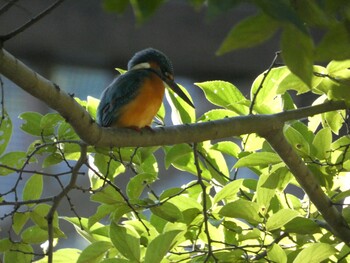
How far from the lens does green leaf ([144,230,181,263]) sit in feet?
3.97

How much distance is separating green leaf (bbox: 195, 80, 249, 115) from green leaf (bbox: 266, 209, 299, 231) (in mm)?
236

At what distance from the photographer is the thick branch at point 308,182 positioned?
1267 millimetres

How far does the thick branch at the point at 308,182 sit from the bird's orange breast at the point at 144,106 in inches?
19.6

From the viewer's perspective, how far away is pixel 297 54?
55 centimetres

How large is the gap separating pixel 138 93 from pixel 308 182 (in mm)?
672

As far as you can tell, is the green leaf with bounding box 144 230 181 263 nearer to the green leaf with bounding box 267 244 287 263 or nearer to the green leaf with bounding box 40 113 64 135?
the green leaf with bounding box 267 244 287 263

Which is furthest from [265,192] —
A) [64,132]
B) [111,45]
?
[111,45]

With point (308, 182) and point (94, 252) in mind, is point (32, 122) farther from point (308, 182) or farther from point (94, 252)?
point (308, 182)

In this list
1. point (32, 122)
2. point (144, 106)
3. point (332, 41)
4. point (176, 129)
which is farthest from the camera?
point (144, 106)

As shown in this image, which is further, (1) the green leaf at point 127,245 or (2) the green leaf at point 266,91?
(2) the green leaf at point 266,91

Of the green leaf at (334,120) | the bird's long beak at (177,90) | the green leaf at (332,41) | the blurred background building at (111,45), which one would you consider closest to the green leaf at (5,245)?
the bird's long beak at (177,90)

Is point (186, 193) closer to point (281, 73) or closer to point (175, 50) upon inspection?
point (281, 73)

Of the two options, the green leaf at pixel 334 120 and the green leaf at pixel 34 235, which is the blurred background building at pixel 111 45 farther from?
the green leaf at pixel 34 235

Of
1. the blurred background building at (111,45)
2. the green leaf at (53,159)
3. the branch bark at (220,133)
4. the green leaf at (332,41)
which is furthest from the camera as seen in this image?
the blurred background building at (111,45)
